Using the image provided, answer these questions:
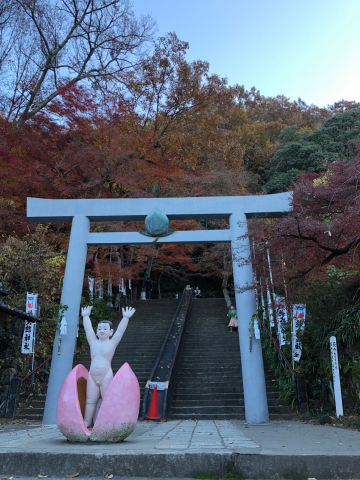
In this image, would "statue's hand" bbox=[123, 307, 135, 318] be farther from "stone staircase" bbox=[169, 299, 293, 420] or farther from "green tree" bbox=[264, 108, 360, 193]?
"green tree" bbox=[264, 108, 360, 193]

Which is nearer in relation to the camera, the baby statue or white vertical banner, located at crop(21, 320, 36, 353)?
the baby statue

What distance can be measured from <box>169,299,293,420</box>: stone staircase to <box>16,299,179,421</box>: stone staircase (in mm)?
1099

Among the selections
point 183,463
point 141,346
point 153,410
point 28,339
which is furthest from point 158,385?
point 183,463

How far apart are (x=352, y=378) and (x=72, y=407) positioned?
558cm

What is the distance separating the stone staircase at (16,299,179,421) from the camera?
9.73 meters

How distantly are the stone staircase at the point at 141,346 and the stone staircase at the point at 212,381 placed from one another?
110 cm

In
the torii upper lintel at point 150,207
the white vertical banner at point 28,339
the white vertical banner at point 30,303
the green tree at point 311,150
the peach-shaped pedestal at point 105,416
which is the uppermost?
the green tree at point 311,150

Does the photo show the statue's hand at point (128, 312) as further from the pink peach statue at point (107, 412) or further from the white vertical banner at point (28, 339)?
the white vertical banner at point (28, 339)

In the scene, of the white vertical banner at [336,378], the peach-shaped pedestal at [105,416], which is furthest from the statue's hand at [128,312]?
the white vertical banner at [336,378]

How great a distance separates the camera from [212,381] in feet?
35.2

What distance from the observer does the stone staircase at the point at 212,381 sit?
9.22 metres

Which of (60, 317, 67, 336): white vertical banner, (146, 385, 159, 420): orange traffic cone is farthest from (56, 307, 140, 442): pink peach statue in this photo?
(146, 385, 159, 420): orange traffic cone

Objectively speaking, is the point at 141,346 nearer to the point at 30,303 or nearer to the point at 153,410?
the point at 30,303

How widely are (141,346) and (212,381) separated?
3668 mm
